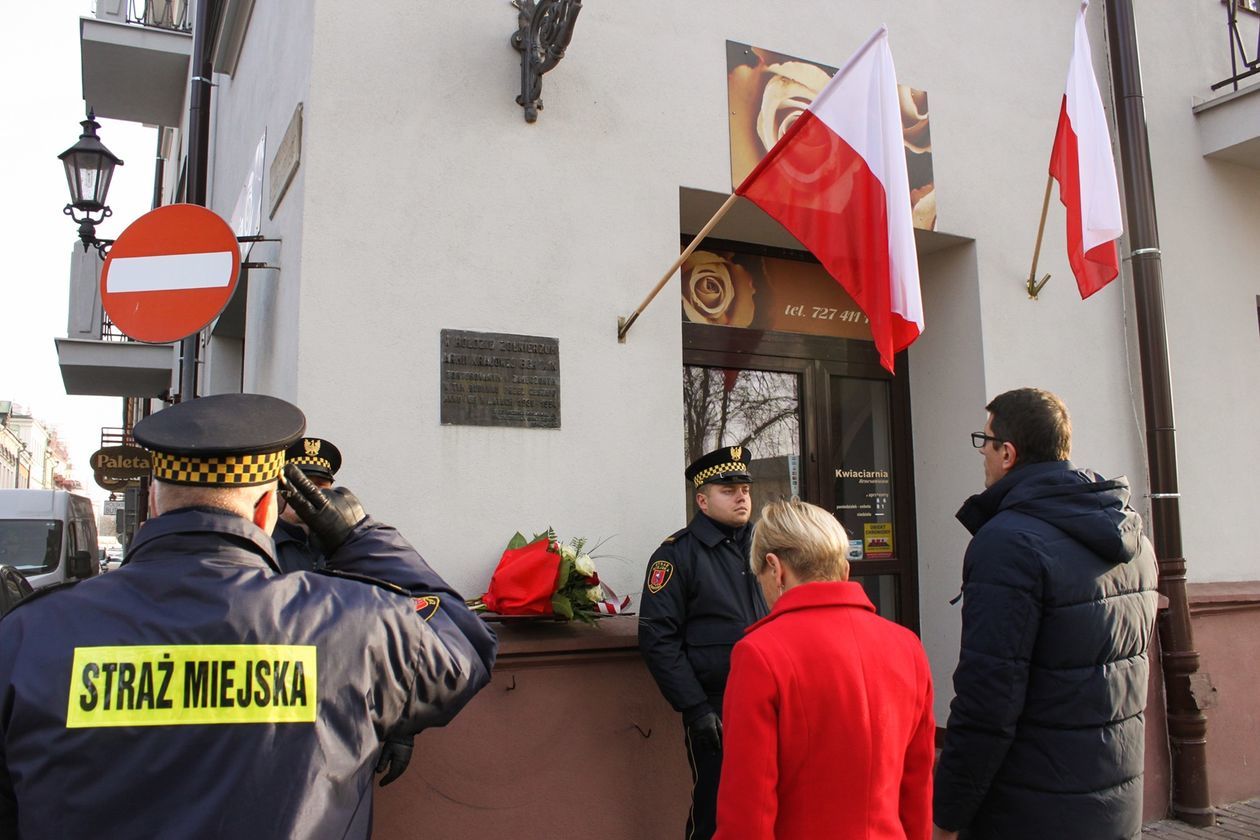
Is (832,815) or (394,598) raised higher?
(394,598)

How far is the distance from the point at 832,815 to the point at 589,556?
2315 millimetres

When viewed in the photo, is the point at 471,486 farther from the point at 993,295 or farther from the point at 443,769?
the point at 993,295

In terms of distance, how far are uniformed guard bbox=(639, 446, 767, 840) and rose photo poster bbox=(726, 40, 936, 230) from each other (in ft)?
6.38

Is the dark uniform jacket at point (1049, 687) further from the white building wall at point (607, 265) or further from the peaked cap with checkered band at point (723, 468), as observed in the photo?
the white building wall at point (607, 265)

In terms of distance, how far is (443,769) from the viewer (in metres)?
3.79

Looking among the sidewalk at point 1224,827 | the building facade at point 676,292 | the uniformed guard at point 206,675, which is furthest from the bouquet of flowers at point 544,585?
the sidewalk at point 1224,827

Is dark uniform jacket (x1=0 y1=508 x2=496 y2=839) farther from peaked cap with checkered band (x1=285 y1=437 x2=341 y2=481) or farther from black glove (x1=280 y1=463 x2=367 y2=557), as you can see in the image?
peaked cap with checkered band (x1=285 y1=437 x2=341 y2=481)

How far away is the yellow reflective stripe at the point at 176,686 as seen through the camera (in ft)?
5.32

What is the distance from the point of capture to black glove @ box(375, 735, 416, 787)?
3.15m

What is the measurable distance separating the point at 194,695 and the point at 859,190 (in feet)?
10.6

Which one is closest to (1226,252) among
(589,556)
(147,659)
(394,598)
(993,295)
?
(993,295)

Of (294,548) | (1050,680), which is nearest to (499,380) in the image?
(294,548)

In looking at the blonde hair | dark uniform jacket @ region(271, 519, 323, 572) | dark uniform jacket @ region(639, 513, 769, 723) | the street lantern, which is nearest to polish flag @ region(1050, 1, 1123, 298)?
dark uniform jacket @ region(639, 513, 769, 723)

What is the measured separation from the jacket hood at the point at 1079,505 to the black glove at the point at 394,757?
2103 millimetres
